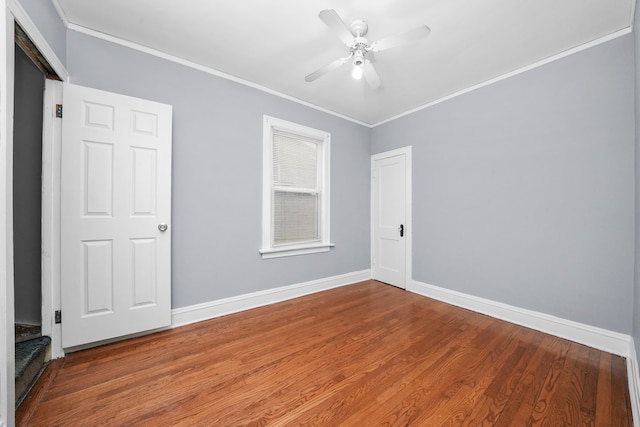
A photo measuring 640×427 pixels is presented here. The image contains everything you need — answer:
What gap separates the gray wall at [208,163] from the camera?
211 cm

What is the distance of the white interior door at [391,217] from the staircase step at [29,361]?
3.59 metres

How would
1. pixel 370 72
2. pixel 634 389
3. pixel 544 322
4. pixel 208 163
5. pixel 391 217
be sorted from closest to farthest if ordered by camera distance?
pixel 634 389
pixel 370 72
pixel 544 322
pixel 208 163
pixel 391 217

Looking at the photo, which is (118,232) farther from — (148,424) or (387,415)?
(387,415)

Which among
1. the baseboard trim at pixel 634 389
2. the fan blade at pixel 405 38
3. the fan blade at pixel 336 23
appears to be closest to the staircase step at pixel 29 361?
the fan blade at pixel 336 23

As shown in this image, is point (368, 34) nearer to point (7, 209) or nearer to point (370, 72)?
point (370, 72)

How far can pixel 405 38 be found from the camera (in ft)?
5.43

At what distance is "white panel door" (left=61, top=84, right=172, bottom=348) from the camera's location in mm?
1836

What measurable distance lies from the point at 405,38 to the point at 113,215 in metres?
2.60

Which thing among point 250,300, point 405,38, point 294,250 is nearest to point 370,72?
point 405,38

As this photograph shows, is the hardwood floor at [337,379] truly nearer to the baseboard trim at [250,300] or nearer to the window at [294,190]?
the baseboard trim at [250,300]

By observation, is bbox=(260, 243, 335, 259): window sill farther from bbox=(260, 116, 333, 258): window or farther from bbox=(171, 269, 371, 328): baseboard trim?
bbox=(171, 269, 371, 328): baseboard trim

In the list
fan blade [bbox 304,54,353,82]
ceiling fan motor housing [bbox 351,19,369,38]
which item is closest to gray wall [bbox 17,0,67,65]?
fan blade [bbox 304,54,353,82]

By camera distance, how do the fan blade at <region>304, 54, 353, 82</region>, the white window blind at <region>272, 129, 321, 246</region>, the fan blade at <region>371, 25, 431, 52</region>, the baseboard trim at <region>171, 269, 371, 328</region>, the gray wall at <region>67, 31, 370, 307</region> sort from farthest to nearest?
the white window blind at <region>272, 129, 321, 246</region> → the baseboard trim at <region>171, 269, 371, 328</region> → the gray wall at <region>67, 31, 370, 307</region> → the fan blade at <region>304, 54, 353, 82</region> → the fan blade at <region>371, 25, 431, 52</region>

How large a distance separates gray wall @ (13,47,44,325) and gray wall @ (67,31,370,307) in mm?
360
